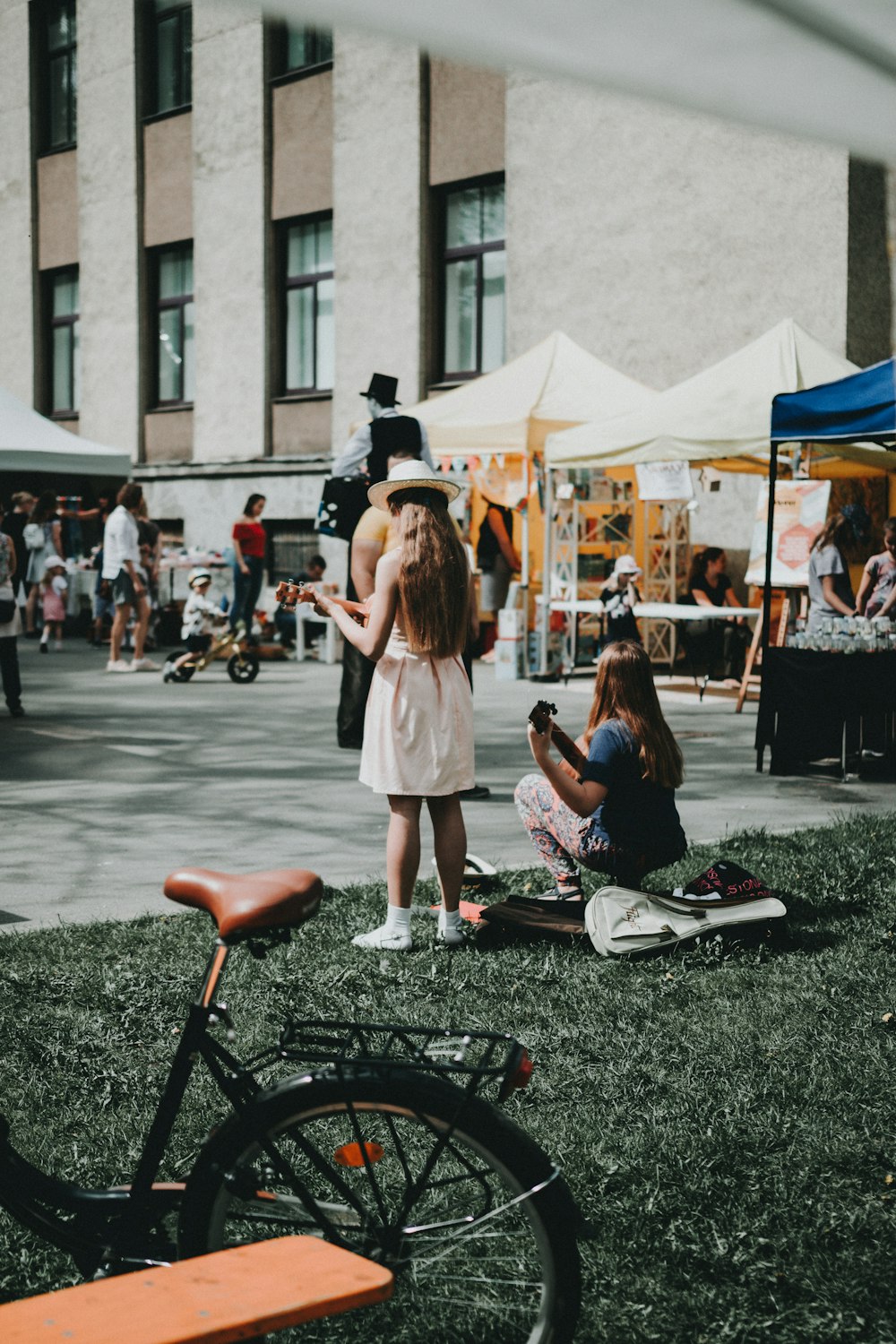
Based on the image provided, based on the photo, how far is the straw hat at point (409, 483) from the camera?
18.7 feet

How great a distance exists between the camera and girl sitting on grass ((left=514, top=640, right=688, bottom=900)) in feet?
18.8

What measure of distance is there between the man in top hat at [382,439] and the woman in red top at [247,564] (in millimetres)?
9012

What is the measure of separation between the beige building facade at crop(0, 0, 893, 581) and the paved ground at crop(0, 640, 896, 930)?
202 inches

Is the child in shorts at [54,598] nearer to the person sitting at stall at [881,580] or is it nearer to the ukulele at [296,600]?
the person sitting at stall at [881,580]

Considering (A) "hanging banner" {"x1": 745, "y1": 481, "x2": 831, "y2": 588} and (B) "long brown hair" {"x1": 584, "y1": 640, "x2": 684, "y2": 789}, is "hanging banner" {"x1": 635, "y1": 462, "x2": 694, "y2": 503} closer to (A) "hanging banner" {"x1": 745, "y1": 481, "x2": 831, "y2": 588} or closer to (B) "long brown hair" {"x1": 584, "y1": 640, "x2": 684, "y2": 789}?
(A) "hanging banner" {"x1": 745, "y1": 481, "x2": 831, "y2": 588}

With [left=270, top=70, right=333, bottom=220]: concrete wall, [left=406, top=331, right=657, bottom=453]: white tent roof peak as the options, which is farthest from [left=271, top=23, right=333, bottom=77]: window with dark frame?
[left=406, top=331, right=657, bottom=453]: white tent roof peak

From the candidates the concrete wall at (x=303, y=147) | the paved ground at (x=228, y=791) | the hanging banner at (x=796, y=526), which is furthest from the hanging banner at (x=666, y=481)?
the concrete wall at (x=303, y=147)

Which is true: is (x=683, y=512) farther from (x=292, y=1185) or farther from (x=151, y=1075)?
(x=292, y=1185)

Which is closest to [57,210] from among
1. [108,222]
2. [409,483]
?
[108,222]

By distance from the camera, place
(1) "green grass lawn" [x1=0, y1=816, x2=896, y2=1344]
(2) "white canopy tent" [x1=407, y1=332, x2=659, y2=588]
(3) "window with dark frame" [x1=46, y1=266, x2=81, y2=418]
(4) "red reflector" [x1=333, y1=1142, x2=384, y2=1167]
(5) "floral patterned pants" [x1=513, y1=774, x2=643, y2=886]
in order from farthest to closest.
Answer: (3) "window with dark frame" [x1=46, y1=266, x2=81, y2=418], (2) "white canopy tent" [x1=407, y1=332, x2=659, y2=588], (5) "floral patterned pants" [x1=513, y1=774, x2=643, y2=886], (1) "green grass lawn" [x1=0, y1=816, x2=896, y2=1344], (4) "red reflector" [x1=333, y1=1142, x2=384, y2=1167]

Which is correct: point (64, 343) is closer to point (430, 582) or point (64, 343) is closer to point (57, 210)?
point (57, 210)

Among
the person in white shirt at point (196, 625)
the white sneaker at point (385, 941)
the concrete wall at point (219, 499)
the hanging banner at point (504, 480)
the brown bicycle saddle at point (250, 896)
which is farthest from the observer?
the concrete wall at point (219, 499)

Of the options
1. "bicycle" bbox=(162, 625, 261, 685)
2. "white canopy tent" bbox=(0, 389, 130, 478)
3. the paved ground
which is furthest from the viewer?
"bicycle" bbox=(162, 625, 261, 685)

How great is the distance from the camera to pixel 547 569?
1573cm
